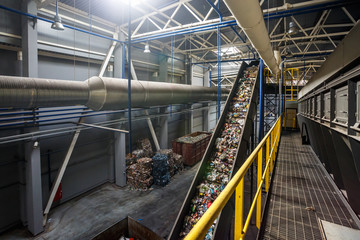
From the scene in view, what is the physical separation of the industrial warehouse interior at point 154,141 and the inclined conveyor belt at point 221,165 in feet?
0.08

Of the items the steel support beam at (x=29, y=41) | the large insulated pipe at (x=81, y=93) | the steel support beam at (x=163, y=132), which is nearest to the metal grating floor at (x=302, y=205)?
the large insulated pipe at (x=81, y=93)

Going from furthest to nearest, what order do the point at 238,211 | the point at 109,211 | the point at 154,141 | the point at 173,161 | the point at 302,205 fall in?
1. the point at 154,141
2. the point at 173,161
3. the point at 109,211
4. the point at 302,205
5. the point at 238,211

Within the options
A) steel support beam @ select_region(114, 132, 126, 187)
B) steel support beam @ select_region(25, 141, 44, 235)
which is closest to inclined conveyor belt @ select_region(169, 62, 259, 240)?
steel support beam @ select_region(25, 141, 44, 235)

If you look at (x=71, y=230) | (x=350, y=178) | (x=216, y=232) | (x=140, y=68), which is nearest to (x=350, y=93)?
(x=350, y=178)

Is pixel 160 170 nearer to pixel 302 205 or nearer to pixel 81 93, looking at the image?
pixel 81 93

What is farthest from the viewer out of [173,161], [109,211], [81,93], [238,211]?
[173,161]

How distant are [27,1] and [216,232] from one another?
25.0 ft

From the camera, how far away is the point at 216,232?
2.54 m

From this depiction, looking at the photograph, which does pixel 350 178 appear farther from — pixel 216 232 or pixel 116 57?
pixel 116 57

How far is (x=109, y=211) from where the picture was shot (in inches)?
260

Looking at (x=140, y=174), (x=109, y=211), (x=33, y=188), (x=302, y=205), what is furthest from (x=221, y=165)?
(x=33, y=188)

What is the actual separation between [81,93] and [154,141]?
6.06 m

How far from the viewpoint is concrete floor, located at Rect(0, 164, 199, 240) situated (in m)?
5.59

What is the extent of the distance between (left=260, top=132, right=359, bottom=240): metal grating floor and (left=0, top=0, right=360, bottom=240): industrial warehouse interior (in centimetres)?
2
